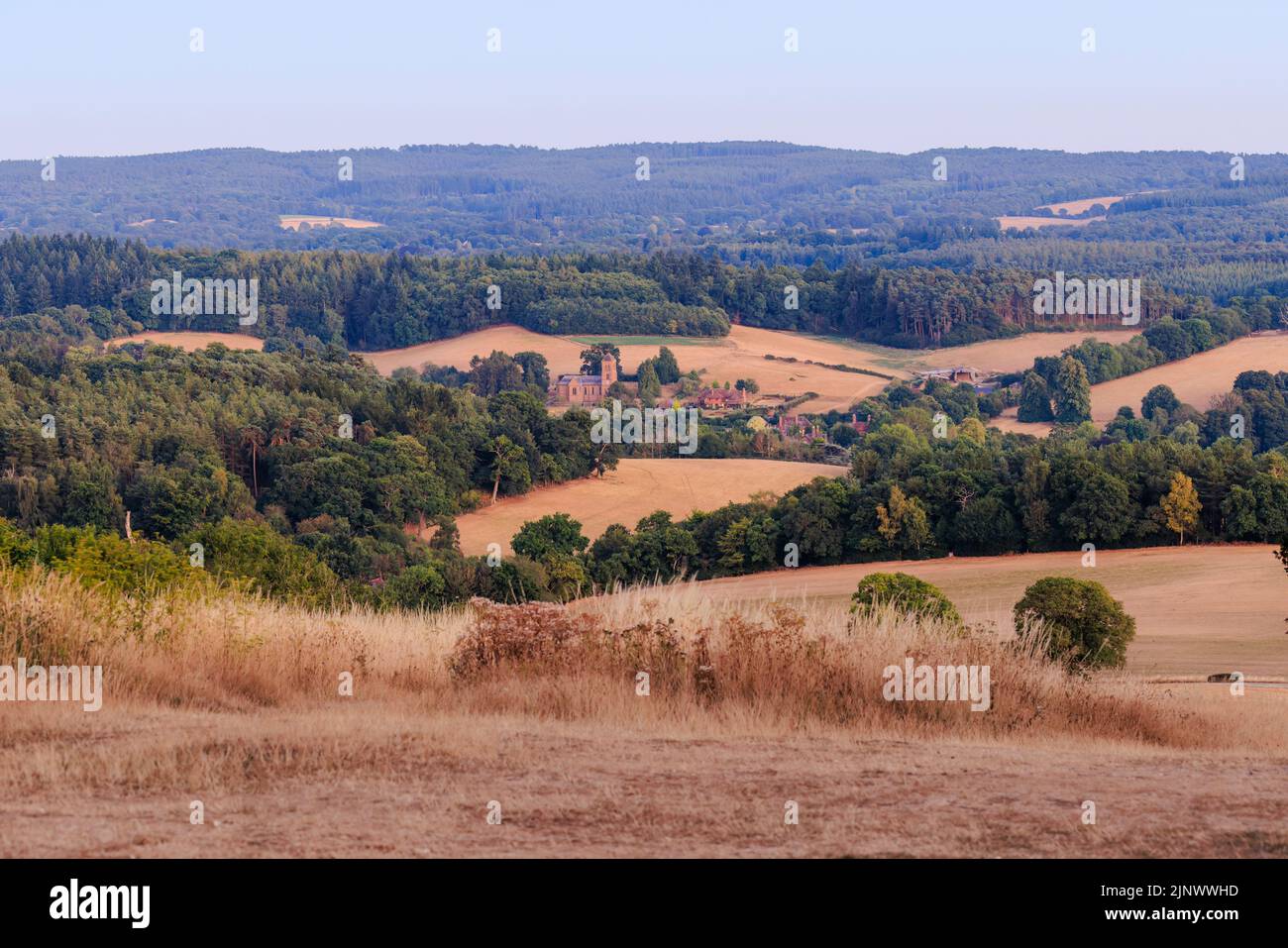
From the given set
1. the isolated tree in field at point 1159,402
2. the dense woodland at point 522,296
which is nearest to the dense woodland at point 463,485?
the isolated tree in field at point 1159,402

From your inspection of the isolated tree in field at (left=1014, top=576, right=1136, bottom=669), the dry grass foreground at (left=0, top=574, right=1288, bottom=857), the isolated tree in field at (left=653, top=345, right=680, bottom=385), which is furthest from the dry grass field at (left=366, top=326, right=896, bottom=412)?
the dry grass foreground at (left=0, top=574, right=1288, bottom=857)

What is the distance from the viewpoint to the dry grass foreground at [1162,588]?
1321 inches

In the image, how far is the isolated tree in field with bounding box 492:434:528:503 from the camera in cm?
7050

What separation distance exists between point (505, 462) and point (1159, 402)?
5437 cm

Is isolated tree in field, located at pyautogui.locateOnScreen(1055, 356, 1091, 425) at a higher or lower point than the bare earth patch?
lower

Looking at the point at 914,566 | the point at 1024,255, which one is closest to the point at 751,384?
the point at 914,566

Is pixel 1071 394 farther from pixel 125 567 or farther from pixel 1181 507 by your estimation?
pixel 125 567

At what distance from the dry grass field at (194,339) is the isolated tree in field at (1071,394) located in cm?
6638

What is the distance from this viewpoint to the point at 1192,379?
111188 millimetres

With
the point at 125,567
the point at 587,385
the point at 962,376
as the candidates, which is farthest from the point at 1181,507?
the point at 962,376

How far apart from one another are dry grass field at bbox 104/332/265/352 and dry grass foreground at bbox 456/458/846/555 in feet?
201

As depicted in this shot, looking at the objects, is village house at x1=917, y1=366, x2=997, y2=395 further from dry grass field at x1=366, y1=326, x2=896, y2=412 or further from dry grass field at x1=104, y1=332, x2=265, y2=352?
dry grass field at x1=104, y1=332, x2=265, y2=352

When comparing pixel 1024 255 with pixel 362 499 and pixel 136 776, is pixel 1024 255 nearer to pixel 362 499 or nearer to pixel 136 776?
pixel 362 499

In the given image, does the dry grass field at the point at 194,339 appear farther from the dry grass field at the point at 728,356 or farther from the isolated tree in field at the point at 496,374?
the isolated tree in field at the point at 496,374
